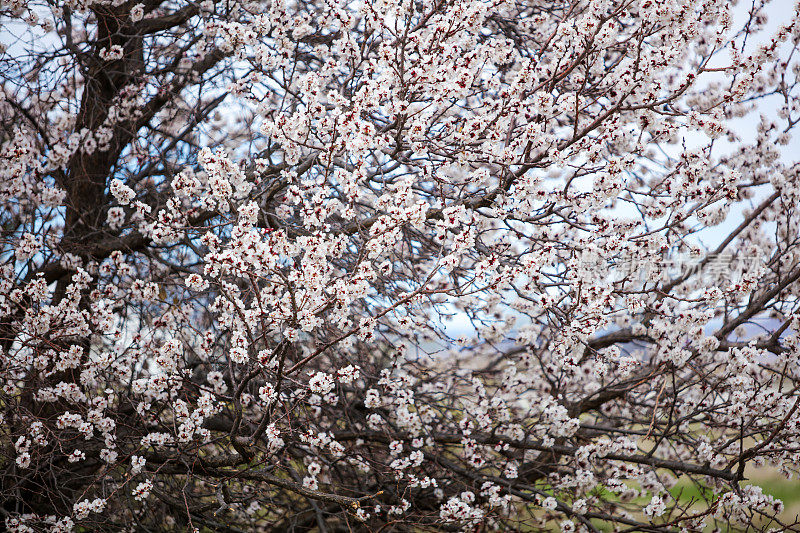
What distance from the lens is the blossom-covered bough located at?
346cm

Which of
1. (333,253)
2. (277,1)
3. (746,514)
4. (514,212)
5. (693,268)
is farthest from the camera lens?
(693,268)

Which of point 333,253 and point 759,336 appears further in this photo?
point 759,336

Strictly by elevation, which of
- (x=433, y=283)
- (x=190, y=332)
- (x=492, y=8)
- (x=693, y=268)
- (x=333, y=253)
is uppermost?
(x=492, y=8)

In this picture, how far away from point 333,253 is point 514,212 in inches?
43.7

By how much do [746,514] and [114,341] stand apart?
4.52 metres

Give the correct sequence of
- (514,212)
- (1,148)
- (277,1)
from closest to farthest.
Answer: (514,212)
(277,1)
(1,148)

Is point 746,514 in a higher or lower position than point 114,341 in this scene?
lower

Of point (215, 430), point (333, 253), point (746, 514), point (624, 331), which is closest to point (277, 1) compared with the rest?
point (333, 253)

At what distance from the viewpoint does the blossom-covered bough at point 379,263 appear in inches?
136

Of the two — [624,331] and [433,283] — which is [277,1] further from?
[624,331]

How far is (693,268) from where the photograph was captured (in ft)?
17.2

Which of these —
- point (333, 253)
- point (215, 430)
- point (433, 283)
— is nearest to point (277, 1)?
point (333, 253)

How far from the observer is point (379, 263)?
417 centimetres

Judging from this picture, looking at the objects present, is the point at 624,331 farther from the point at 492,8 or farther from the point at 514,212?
the point at 492,8
